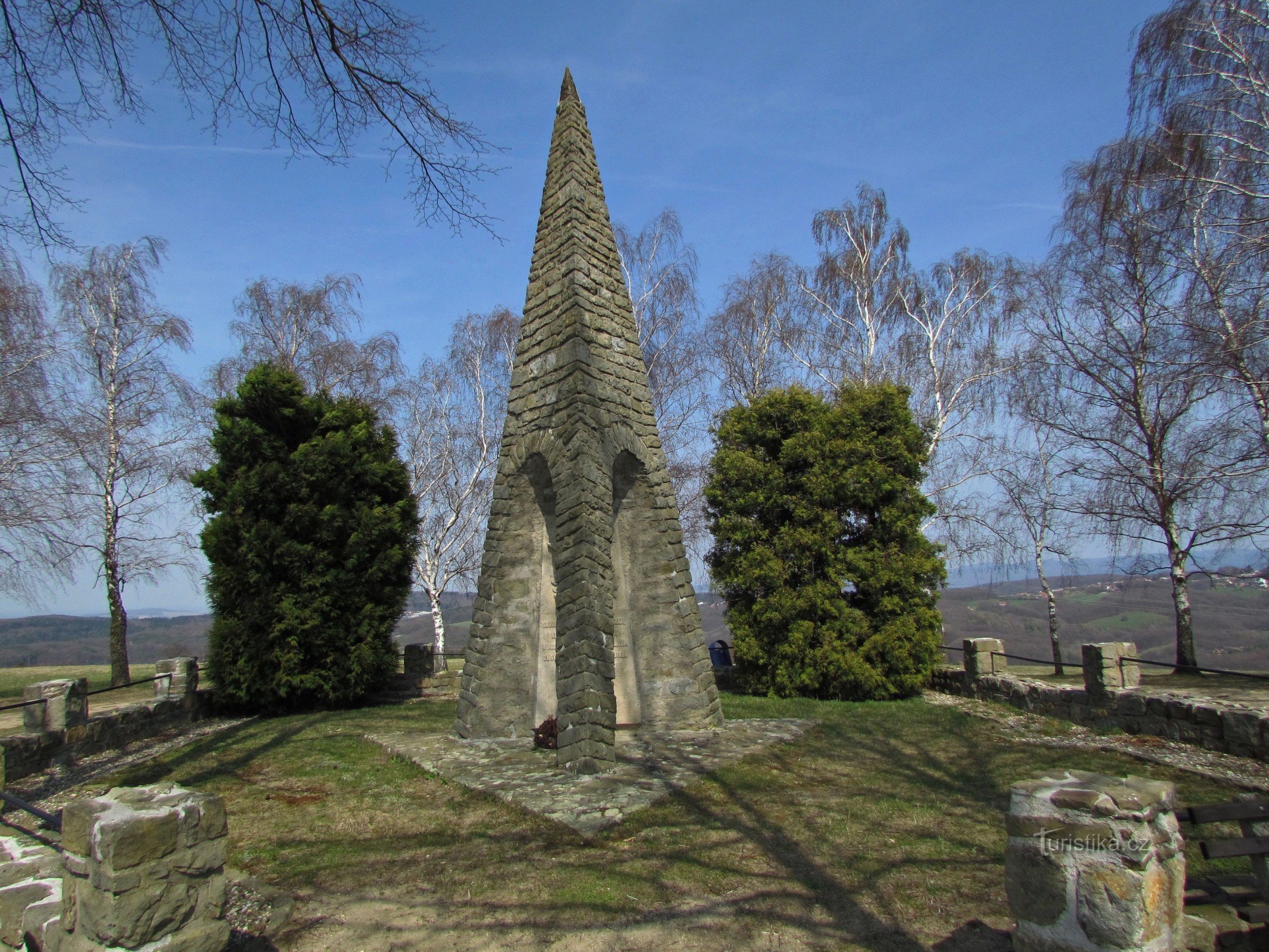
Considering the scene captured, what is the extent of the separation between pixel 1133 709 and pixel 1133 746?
2.67ft

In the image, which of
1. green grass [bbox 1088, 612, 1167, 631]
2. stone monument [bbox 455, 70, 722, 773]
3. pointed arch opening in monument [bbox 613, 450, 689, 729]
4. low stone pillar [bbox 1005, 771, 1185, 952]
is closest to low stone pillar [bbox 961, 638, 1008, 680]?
stone monument [bbox 455, 70, 722, 773]

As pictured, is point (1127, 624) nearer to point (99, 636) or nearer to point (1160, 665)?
point (1160, 665)

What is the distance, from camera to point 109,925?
2.87m

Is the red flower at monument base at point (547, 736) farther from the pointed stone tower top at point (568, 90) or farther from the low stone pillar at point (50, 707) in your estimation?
the pointed stone tower top at point (568, 90)

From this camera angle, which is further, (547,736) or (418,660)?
(418,660)

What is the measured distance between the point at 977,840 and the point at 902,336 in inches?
573

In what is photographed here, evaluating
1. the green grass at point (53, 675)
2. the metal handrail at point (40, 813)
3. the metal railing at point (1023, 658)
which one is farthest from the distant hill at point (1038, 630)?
the metal handrail at point (40, 813)

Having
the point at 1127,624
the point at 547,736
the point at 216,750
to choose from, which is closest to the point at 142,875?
the point at 547,736

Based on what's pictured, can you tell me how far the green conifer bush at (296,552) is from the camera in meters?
11.3

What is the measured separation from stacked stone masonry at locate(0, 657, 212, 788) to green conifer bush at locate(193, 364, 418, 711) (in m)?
1.29

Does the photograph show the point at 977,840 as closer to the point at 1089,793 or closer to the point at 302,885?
the point at 1089,793

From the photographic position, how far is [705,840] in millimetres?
5195

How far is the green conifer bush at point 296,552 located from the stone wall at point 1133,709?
10.6m

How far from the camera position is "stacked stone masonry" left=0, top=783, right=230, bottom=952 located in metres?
2.88
